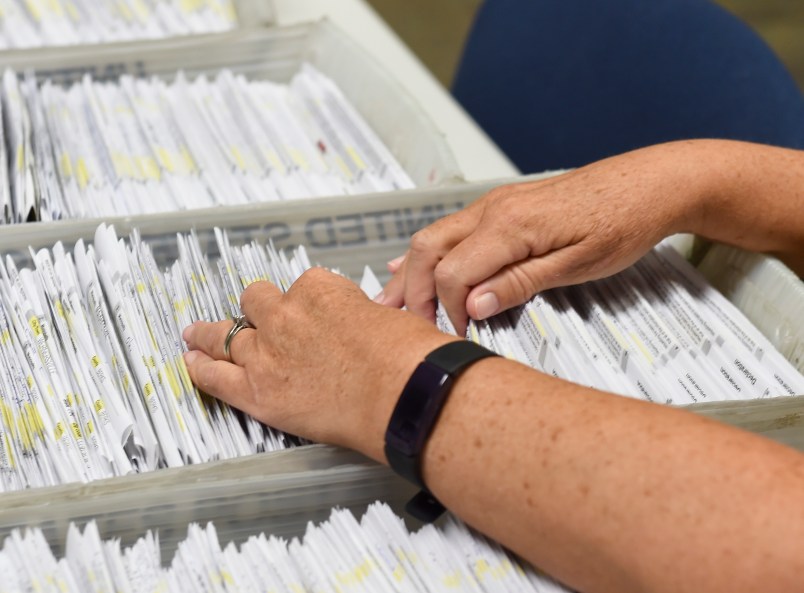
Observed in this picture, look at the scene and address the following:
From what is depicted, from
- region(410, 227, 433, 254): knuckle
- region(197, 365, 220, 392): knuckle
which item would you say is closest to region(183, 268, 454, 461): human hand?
region(197, 365, 220, 392): knuckle

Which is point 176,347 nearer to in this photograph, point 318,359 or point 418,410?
point 318,359

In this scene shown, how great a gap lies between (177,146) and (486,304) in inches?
23.3

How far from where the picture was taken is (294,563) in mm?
767

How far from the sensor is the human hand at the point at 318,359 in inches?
30.5

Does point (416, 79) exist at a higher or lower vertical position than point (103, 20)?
lower

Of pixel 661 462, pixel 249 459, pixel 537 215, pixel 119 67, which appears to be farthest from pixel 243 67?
pixel 661 462

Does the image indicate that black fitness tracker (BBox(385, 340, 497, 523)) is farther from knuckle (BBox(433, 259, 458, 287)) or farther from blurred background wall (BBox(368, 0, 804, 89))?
blurred background wall (BBox(368, 0, 804, 89))

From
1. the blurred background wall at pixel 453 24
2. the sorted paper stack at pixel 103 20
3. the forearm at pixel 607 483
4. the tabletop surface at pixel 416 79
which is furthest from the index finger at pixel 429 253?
the blurred background wall at pixel 453 24

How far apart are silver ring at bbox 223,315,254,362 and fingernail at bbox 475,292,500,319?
0.22 m

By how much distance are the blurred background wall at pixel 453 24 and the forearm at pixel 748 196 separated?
2517 millimetres

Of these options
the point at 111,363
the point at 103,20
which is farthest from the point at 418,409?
the point at 103,20

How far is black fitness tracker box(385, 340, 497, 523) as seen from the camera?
742mm

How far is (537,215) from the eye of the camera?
958 millimetres

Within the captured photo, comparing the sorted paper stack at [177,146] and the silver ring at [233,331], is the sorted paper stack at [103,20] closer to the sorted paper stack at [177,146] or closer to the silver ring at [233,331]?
the sorted paper stack at [177,146]
